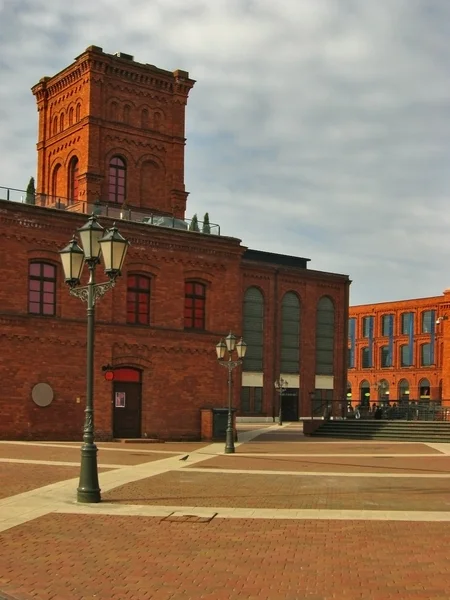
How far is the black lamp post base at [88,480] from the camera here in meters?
14.0

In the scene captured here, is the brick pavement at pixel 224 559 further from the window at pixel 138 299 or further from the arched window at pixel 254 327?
the arched window at pixel 254 327

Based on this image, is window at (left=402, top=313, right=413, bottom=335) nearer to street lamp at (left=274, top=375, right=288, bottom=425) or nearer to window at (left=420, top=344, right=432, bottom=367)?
window at (left=420, top=344, right=432, bottom=367)

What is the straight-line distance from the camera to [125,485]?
55.4 feet

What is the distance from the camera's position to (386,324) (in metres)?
86.5

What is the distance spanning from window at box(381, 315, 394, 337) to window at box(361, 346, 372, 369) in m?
2.85

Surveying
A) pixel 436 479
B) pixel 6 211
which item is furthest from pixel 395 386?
pixel 436 479

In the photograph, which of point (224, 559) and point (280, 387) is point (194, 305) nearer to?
point (280, 387)

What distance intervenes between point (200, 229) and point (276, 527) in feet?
82.5

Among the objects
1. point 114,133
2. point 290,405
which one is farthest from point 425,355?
point 114,133

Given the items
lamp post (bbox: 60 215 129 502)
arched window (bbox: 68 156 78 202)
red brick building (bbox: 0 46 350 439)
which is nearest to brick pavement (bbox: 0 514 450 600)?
lamp post (bbox: 60 215 129 502)

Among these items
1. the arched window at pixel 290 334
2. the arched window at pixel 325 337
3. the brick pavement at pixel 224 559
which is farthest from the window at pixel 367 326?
the brick pavement at pixel 224 559

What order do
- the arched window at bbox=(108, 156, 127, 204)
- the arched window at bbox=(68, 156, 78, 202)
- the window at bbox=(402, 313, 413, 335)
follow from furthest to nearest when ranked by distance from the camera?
the window at bbox=(402, 313, 413, 335) → the arched window at bbox=(68, 156, 78, 202) → the arched window at bbox=(108, 156, 127, 204)

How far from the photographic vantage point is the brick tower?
1494 inches

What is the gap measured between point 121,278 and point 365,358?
192 feet
